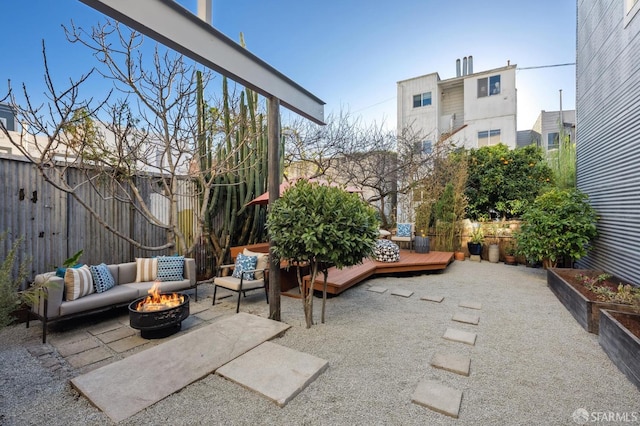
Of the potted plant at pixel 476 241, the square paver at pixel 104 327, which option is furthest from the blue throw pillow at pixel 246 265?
the potted plant at pixel 476 241

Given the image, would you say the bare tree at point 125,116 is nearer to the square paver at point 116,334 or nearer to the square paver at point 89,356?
the square paver at point 116,334

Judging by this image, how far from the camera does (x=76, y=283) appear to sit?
133 inches

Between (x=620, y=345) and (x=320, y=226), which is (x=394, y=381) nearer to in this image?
(x=320, y=226)

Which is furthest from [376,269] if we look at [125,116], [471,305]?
[125,116]

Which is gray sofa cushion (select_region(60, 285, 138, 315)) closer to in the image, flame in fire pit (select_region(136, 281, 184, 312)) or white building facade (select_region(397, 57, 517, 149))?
flame in fire pit (select_region(136, 281, 184, 312))

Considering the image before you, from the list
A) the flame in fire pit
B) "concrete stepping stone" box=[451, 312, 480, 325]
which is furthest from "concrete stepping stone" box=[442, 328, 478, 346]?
the flame in fire pit

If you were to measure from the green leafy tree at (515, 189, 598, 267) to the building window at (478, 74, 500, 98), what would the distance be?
8.78 metres

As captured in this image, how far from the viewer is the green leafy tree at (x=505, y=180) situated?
8859mm

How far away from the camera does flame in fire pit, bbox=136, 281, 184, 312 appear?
3.23 m

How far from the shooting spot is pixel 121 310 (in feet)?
13.8

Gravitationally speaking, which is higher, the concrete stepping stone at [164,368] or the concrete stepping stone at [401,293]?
the concrete stepping stone at [164,368]

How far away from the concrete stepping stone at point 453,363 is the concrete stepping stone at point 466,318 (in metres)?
1.02

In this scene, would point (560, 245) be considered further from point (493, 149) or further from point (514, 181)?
point (493, 149)

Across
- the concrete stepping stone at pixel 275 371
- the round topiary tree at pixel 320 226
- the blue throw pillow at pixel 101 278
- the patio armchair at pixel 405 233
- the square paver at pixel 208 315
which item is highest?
the round topiary tree at pixel 320 226
